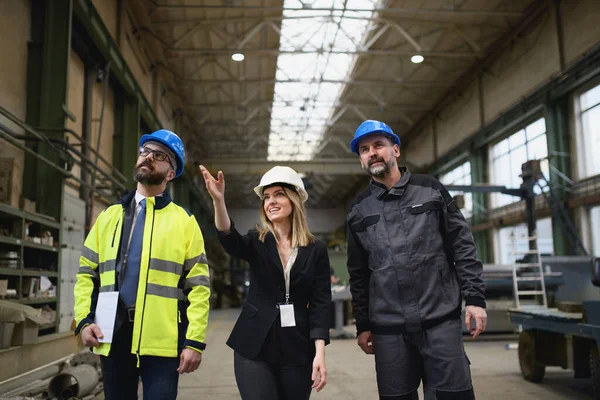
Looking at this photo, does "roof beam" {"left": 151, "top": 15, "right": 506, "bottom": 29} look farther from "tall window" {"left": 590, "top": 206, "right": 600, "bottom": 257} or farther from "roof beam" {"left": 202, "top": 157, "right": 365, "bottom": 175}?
"roof beam" {"left": 202, "top": 157, "right": 365, "bottom": 175}

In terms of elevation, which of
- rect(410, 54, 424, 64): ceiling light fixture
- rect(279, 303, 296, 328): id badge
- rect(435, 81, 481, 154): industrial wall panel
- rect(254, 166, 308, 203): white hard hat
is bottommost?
rect(279, 303, 296, 328): id badge

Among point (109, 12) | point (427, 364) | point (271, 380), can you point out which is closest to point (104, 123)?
point (109, 12)

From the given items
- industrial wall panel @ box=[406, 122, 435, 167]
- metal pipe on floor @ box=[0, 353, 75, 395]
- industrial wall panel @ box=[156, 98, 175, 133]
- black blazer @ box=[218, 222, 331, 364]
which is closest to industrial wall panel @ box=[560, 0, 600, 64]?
industrial wall panel @ box=[406, 122, 435, 167]

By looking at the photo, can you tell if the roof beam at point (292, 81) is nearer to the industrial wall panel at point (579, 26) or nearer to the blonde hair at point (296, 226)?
the industrial wall panel at point (579, 26)

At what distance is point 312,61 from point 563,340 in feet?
42.2

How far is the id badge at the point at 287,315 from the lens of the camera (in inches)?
97.7

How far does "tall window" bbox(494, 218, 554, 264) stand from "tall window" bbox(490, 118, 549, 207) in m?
0.88

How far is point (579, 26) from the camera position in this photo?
39.7 ft

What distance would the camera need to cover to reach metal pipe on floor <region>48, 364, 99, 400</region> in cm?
480

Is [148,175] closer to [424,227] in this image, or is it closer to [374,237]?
[374,237]

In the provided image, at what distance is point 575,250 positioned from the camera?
467 inches

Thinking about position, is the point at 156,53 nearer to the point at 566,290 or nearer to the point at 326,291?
the point at 566,290

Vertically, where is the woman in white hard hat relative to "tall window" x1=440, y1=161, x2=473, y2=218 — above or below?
below

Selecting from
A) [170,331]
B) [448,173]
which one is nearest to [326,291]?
[170,331]
